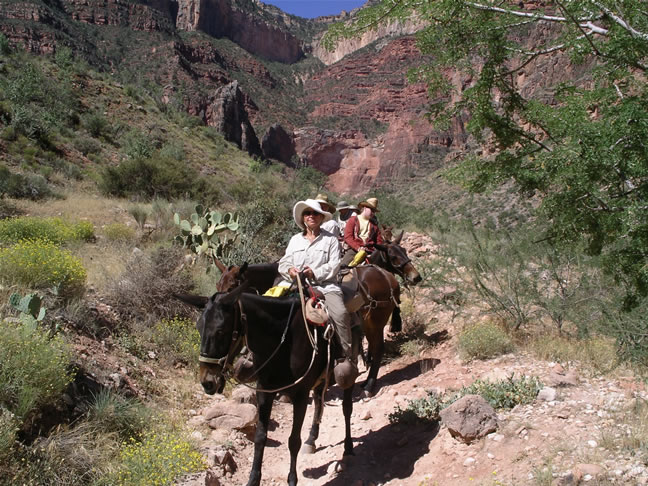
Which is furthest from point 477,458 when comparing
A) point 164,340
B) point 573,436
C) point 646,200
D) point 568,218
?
point 164,340


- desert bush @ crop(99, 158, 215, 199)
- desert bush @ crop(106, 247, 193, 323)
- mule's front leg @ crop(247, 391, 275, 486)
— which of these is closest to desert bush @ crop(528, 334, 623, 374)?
mule's front leg @ crop(247, 391, 275, 486)

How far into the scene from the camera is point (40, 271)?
6742 mm

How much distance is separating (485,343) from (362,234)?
310 centimetres

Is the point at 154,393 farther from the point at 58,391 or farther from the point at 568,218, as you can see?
the point at 568,218

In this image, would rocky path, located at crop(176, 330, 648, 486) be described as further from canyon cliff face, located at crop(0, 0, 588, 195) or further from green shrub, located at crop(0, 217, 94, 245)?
canyon cliff face, located at crop(0, 0, 588, 195)

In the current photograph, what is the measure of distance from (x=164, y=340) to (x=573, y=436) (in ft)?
18.6

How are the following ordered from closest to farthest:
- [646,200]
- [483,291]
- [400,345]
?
[646,200] → [483,291] → [400,345]

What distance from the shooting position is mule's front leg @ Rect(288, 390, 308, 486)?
440cm

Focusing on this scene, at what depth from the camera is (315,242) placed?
16.3 feet

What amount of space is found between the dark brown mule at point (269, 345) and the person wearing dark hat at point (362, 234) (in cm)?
371

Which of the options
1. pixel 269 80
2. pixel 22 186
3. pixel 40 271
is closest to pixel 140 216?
pixel 22 186

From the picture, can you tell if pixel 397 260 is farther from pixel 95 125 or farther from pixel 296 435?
pixel 95 125

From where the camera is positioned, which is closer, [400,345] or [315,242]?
[315,242]

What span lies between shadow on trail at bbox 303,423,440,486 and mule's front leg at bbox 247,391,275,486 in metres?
1.00
